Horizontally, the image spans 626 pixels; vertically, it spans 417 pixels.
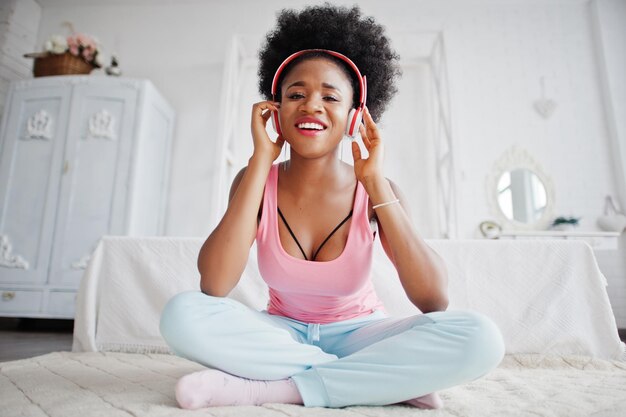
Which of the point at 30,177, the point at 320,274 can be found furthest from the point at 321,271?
the point at 30,177

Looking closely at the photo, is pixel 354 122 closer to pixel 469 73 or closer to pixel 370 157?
pixel 370 157

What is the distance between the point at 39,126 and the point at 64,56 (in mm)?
655

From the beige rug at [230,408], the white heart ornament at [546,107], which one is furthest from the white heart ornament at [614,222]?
the beige rug at [230,408]

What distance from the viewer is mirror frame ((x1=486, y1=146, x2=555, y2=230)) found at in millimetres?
3461

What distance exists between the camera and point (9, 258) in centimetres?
277

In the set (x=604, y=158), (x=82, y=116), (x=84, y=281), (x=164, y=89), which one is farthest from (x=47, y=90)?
(x=604, y=158)

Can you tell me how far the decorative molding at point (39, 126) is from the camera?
300 cm

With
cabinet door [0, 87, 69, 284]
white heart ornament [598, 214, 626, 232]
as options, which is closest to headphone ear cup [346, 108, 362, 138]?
cabinet door [0, 87, 69, 284]

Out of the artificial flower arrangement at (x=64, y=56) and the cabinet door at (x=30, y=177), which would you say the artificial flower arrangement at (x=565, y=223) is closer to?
the cabinet door at (x=30, y=177)

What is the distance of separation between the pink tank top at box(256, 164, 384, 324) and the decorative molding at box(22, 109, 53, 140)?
2866 mm

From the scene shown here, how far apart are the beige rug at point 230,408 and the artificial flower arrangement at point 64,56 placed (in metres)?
2.75

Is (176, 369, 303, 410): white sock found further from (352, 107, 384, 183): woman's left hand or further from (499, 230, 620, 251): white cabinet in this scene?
(499, 230, 620, 251): white cabinet

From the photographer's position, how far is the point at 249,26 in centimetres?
395

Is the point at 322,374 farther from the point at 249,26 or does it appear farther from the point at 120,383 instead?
the point at 249,26
